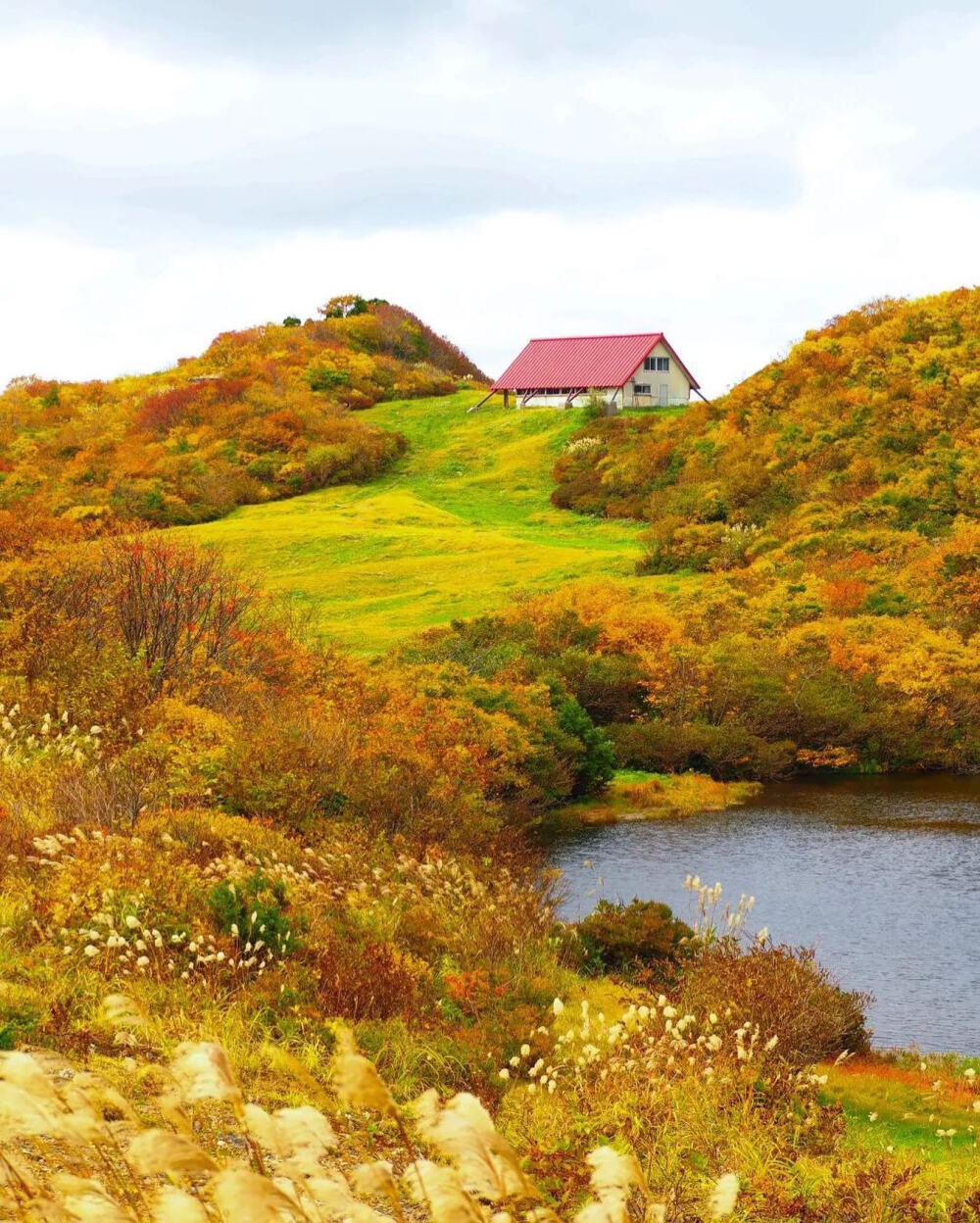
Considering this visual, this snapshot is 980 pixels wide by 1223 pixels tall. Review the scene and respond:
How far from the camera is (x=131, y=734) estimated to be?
60.0 ft

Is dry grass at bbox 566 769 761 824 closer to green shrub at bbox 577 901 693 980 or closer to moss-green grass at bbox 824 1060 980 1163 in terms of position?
green shrub at bbox 577 901 693 980

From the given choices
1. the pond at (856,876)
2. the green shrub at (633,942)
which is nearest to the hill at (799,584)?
the pond at (856,876)

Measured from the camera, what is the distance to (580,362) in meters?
76.4

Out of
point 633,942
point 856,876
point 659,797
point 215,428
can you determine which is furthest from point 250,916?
point 215,428

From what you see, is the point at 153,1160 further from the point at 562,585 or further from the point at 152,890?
the point at 562,585

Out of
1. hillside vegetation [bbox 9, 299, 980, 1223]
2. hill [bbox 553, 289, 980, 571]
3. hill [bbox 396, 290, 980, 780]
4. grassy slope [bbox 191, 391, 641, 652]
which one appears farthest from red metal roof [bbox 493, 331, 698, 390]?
hillside vegetation [bbox 9, 299, 980, 1223]

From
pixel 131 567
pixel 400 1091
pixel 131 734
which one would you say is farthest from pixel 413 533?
pixel 400 1091

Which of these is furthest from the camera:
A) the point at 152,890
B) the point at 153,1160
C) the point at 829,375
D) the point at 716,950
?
the point at 829,375

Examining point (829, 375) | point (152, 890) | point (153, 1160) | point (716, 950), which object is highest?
point (829, 375)

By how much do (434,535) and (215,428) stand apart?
20.7 m

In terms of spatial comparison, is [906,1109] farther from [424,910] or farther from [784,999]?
[424,910]

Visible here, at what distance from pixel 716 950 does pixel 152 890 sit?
5.61 m

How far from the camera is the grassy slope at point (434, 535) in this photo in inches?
1598

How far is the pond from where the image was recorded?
15844 millimetres
